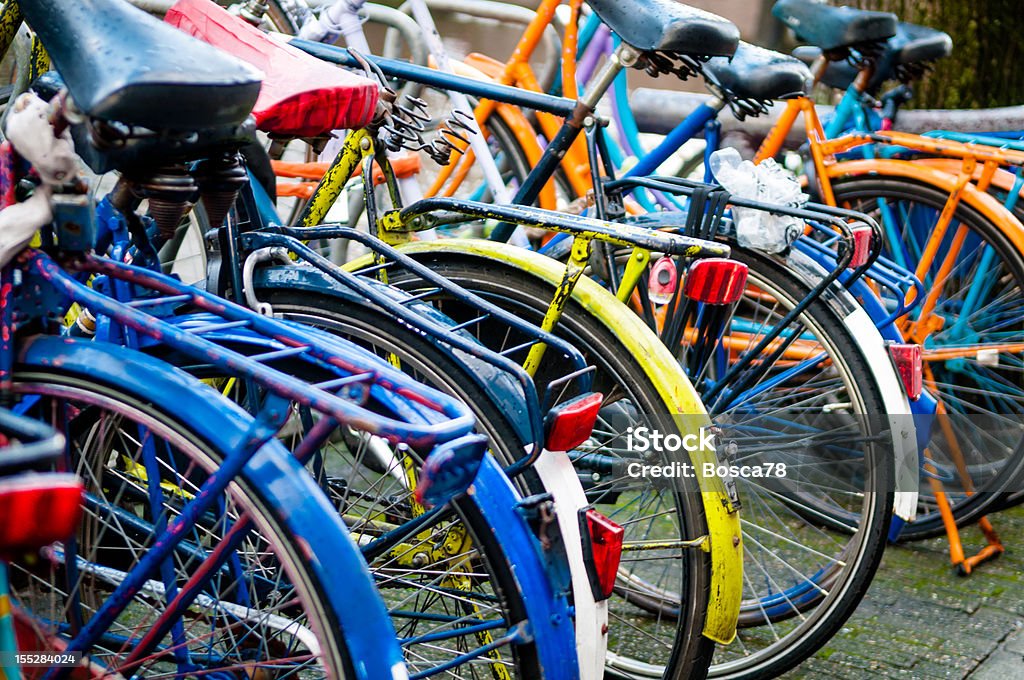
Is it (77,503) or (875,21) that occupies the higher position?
(875,21)

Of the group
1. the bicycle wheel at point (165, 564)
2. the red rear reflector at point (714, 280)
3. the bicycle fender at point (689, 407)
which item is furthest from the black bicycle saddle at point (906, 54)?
the bicycle wheel at point (165, 564)

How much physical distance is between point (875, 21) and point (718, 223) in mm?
1671

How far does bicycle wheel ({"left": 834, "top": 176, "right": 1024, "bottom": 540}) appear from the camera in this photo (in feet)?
13.6

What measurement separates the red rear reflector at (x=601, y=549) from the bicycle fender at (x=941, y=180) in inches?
101

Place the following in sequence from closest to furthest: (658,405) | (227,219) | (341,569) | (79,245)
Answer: (341,569)
(79,245)
(227,219)
(658,405)

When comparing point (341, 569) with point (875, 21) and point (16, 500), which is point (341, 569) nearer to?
point (16, 500)

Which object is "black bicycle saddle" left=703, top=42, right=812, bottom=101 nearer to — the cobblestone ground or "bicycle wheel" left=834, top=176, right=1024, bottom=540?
"bicycle wheel" left=834, top=176, right=1024, bottom=540

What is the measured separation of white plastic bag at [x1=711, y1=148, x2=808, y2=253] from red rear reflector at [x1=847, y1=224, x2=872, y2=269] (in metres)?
0.15

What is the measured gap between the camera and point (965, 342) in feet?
14.3

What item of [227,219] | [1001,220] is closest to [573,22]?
[1001,220]

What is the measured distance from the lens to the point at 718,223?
9.78ft

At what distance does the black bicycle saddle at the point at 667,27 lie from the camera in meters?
2.93

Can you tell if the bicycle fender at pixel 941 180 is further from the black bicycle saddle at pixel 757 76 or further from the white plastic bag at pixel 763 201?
the white plastic bag at pixel 763 201

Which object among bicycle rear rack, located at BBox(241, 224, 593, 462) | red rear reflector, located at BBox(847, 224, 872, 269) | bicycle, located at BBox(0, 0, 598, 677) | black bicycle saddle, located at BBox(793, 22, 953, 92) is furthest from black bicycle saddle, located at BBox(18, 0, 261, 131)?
black bicycle saddle, located at BBox(793, 22, 953, 92)
